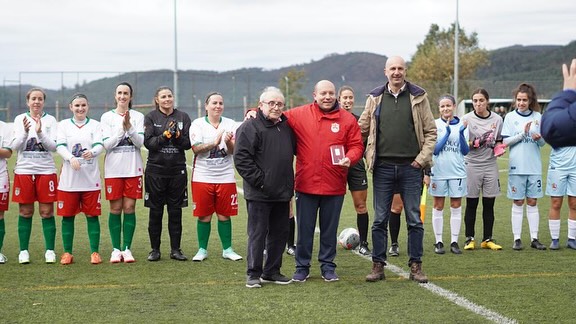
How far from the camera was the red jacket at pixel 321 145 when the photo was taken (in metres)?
7.09

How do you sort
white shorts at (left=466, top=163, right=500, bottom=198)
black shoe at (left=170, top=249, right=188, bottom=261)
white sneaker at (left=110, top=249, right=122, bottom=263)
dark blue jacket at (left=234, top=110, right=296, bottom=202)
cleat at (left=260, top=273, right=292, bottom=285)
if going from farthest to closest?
white shorts at (left=466, top=163, right=500, bottom=198)
black shoe at (left=170, top=249, right=188, bottom=261)
white sneaker at (left=110, top=249, right=122, bottom=263)
cleat at (left=260, top=273, right=292, bottom=285)
dark blue jacket at (left=234, top=110, right=296, bottom=202)

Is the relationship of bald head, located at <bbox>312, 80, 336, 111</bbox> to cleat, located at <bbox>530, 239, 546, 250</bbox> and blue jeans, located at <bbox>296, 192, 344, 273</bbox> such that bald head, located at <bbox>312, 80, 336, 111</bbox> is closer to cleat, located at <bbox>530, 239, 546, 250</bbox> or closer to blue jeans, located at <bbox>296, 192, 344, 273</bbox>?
blue jeans, located at <bbox>296, 192, 344, 273</bbox>

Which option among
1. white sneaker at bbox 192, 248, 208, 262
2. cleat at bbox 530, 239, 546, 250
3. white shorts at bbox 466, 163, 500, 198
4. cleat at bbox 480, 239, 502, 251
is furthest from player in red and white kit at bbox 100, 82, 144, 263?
cleat at bbox 530, 239, 546, 250

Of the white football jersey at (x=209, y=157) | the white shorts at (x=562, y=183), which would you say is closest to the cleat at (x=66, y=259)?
the white football jersey at (x=209, y=157)

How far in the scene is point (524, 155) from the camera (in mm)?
8977

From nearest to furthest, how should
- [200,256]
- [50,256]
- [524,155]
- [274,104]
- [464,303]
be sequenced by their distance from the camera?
[464,303] → [274,104] → [50,256] → [200,256] → [524,155]

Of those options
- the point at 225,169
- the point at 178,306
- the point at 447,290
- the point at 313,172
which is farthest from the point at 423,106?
the point at 178,306

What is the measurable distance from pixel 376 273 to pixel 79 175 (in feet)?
10.6

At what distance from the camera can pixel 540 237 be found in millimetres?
9781

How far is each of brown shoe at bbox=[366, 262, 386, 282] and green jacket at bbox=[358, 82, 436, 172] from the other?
34.7 inches

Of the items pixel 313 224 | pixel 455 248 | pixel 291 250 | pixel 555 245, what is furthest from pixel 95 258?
pixel 555 245

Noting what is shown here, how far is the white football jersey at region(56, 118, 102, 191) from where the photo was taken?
813 centimetres

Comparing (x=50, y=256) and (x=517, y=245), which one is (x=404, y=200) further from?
(x=50, y=256)

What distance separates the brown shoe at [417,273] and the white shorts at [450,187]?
171 centimetres
